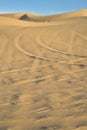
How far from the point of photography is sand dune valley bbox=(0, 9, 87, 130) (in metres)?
4.71

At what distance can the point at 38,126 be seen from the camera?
4.49 meters

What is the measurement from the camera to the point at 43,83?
22.3ft

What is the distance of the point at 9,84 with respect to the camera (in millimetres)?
6891

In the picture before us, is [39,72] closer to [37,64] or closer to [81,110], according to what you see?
[37,64]

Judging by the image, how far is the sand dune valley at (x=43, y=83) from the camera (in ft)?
15.5

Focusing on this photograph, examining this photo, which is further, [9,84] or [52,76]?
[52,76]

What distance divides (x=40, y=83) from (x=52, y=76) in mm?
637

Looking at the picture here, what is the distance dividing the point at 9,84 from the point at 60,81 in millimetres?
982

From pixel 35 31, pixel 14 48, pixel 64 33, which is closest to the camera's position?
pixel 14 48

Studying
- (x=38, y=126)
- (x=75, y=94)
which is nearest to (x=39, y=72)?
(x=75, y=94)

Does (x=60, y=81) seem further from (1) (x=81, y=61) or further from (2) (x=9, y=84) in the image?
(1) (x=81, y=61)

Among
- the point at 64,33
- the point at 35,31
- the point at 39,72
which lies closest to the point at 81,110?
the point at 39,72

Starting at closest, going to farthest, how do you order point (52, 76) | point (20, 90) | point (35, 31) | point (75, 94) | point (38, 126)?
point (38, 126) → point (75, 94) → point (20, 90) → point (52, 76) → point (35, 31)

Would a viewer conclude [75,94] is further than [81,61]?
No
